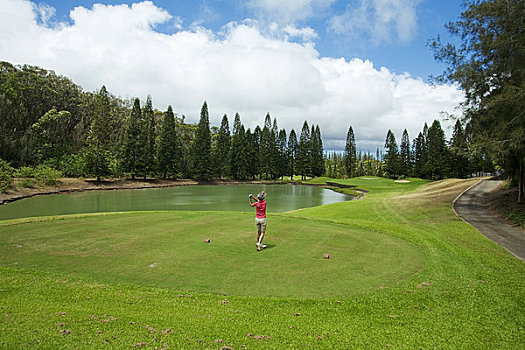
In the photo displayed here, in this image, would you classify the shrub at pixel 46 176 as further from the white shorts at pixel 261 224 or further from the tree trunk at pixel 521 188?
the tree trunk at pixel 521 188

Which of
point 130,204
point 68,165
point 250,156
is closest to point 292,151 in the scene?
point 250,156

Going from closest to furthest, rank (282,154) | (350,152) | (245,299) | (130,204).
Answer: (245,299) → (130,204) → (282,154) → (350,152)

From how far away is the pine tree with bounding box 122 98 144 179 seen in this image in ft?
195

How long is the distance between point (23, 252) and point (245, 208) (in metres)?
20.1

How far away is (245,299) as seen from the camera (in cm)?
530

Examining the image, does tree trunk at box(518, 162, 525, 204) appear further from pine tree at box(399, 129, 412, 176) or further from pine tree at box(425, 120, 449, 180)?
pine tree at box(399, 129, 412, 176)

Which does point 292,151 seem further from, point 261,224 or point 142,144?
point 261,224

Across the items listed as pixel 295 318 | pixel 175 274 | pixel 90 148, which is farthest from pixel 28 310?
pixel 90 148

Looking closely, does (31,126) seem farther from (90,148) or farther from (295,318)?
(295,318)

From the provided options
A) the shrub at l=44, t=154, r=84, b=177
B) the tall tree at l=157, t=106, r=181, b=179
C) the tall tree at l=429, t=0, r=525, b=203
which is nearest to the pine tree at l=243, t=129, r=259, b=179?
the tall tree at l=157, t=106, r=181, b=179

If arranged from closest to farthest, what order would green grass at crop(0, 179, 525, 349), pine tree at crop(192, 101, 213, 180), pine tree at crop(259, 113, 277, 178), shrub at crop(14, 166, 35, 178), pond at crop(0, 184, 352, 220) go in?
green grass at crop(0, 179, 525, 349)
pond at crop(0, 184, 352, 220)
shrub at crop(14, 166, 35, 178)
pine tree at crop(192, 101, 213, 180)
pine tree at crop(259, 113, 277, 178)

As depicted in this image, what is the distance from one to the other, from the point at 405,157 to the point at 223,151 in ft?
196

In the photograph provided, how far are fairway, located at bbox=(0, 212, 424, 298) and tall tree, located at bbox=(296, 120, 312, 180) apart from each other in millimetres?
74625

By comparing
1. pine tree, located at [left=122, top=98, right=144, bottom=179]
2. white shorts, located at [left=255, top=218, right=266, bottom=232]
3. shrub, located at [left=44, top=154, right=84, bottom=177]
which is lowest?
white shorts, located at [left=255, top=218, right=266, bottom=232]
